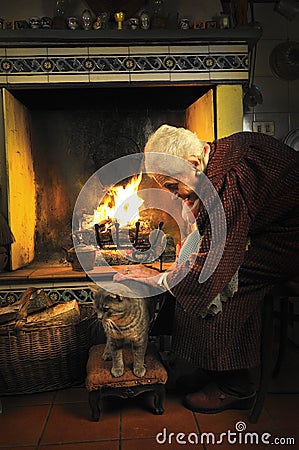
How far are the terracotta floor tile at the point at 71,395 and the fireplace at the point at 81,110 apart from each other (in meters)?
0.83

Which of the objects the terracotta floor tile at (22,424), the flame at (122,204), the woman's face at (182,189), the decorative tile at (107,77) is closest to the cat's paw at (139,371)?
the terracotta floor tile at (22,424)

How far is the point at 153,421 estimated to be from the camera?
1947mm

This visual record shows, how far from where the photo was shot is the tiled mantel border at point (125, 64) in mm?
2748

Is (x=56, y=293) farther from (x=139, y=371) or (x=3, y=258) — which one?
(x=139, y=371)

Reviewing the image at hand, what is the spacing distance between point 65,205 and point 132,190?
42cm

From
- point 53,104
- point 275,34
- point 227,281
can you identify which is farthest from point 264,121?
point 227,281

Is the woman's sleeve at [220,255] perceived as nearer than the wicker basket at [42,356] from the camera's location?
Yes

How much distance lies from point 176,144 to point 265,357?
0.83m

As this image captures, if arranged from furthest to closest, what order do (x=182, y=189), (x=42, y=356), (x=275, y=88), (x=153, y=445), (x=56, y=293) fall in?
(x=275, y=88)
(x=56, y=293)
(x=42, y=356)
(x=182, y=189)
(x=153, y=445)

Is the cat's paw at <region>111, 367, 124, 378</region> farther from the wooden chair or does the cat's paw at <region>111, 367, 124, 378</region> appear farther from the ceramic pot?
the ceramic pot

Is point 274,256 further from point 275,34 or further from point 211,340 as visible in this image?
point 275,34

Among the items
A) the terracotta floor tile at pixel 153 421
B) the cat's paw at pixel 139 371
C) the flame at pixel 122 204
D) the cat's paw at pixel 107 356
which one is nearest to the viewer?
the terracotta floor tile at pixel 153 421

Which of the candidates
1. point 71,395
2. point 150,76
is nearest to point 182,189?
point 71,395

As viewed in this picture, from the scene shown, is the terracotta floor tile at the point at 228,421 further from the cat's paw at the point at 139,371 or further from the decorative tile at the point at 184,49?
the decorative tile at the point at 184,49
